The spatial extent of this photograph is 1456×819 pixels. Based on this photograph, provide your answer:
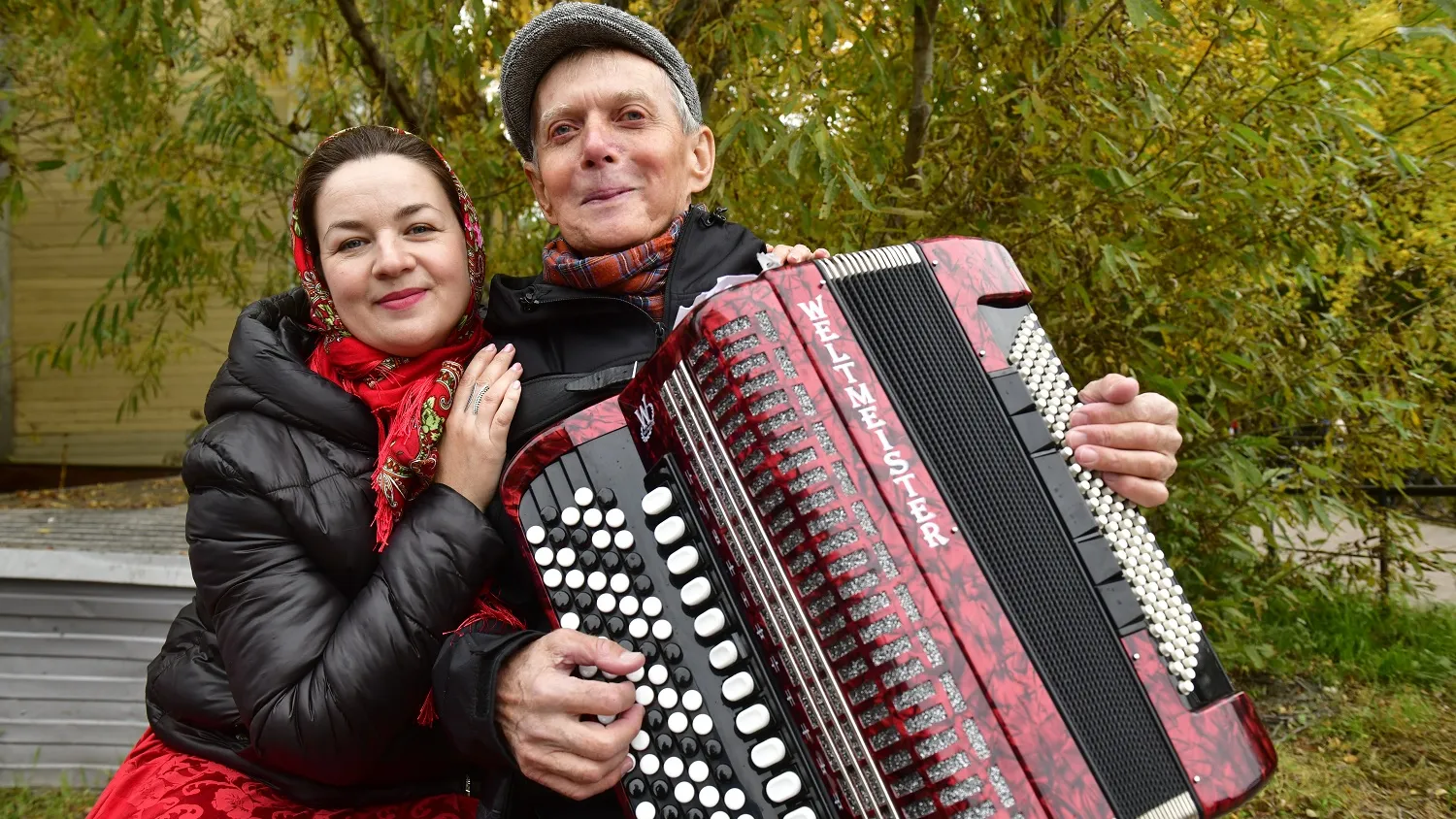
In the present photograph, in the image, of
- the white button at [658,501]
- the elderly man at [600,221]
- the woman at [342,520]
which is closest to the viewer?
the white button at [658,501]

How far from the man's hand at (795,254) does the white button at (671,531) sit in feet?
1.38

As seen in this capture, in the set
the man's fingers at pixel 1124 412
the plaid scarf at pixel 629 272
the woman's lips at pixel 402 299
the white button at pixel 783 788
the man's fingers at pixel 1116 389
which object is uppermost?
the woman's lips at pixel 402 299

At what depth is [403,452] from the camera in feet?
5.24

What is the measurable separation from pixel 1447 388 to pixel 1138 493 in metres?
3.12

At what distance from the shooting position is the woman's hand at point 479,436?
1.59m

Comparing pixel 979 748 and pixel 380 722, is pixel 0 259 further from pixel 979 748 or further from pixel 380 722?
pixel 979 748

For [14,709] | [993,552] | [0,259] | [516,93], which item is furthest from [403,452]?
[0,259]

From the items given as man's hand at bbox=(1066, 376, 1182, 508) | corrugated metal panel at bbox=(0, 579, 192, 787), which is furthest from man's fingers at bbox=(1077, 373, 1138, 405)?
corrugated metal panel at bbox=(0, 579, 192, 787)

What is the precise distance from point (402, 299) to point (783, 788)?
3.65 ft

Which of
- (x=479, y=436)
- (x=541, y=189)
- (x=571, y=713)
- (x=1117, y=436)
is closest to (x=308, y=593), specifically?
(x=479, y=436)

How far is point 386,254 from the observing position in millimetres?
1709

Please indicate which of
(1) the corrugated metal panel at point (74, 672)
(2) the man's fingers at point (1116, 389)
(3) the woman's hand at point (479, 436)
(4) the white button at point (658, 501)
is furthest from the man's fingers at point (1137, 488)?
(1) the corrugated metal panel at point (74, 672)

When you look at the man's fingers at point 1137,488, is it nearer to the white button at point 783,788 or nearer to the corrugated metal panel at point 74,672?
the white button at point 783,788

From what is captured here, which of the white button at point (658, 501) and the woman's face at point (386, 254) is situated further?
the woman's face at point (386, 254)
